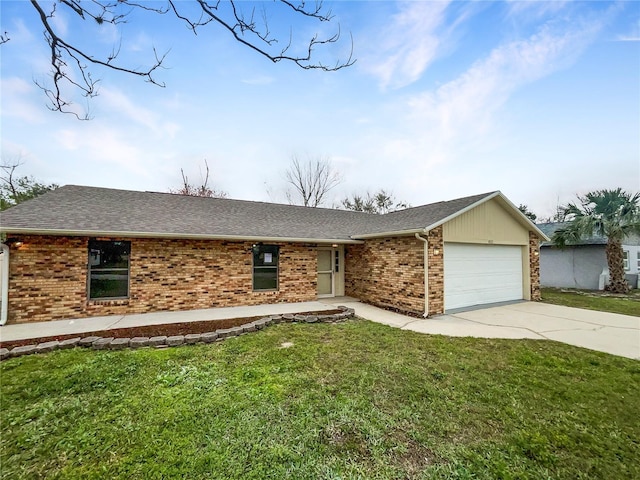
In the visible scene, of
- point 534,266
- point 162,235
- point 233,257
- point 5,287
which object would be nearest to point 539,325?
point 534,266

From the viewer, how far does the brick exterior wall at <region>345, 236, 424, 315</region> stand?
8109 millimetres

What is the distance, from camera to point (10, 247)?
262 inches

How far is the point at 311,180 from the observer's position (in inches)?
902

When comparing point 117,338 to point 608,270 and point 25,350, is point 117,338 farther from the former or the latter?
point 608,270

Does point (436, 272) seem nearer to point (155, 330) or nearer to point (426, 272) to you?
point (426, 272)

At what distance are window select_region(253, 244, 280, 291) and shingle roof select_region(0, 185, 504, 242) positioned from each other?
2.00 feet

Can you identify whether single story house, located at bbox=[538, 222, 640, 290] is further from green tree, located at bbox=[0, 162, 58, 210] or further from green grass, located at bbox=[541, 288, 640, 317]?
green tree, located at bbox=[0, 162, 58, 210]

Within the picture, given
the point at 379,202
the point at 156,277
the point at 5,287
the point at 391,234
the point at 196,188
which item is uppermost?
the point at 196,188

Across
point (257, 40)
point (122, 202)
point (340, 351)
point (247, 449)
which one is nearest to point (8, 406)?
point (247, 449)

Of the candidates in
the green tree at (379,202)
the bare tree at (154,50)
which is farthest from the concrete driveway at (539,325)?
the green tree at (379,202)

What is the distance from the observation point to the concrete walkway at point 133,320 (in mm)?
5934

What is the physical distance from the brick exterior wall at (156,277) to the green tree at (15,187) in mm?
19272

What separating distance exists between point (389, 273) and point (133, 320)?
7.47 m

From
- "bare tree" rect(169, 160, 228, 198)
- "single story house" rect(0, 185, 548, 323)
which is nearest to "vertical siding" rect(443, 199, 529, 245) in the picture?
"single story house" rect(0, 185, 548, 323)
